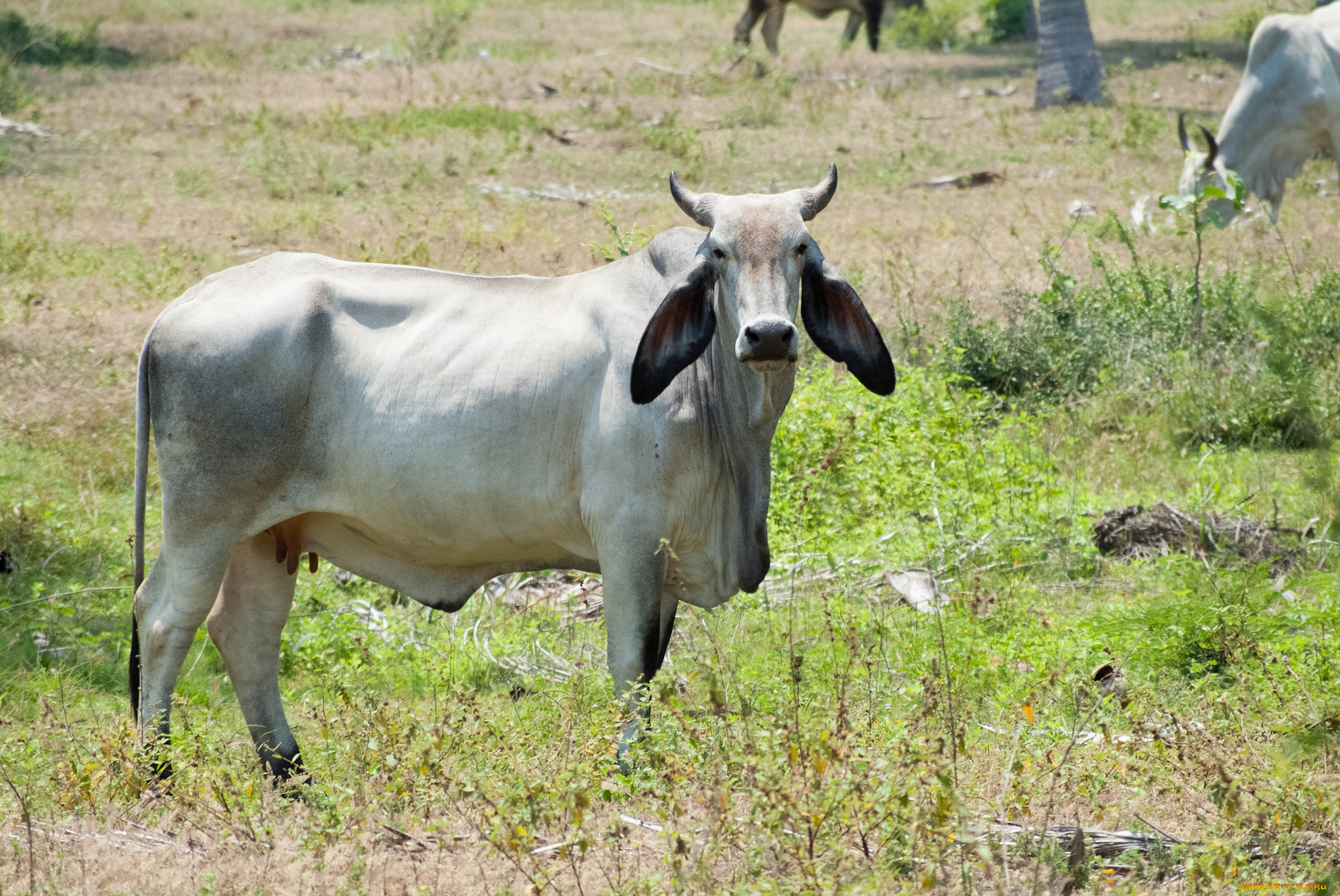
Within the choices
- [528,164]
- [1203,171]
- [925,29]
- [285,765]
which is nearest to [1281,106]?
[1203,171]

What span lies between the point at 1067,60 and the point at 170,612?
1386cm

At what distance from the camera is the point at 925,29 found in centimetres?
2186

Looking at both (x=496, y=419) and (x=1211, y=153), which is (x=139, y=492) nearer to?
(x=496, y=419)

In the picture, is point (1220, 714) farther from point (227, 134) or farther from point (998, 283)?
point (227, 134)

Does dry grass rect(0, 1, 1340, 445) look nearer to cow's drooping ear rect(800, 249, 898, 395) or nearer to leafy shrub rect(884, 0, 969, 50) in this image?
leafy shrub rect(884, 0, 969, 50)

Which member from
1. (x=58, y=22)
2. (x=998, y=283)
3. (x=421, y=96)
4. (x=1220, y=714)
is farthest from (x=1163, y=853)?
(x=58, y=22)

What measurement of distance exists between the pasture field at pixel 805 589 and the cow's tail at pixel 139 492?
226 mm

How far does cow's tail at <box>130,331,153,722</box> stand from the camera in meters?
4.04

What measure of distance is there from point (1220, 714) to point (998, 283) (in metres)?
5.29

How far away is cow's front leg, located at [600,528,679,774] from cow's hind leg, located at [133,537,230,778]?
121 centimetres

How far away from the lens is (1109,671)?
4520 millimetres

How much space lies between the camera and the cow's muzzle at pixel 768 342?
3.35 m

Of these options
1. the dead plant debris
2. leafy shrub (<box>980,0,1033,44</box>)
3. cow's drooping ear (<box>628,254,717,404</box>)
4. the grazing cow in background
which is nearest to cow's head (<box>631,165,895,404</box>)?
cow's drooping ear (<box>628,254,717,404</box>)

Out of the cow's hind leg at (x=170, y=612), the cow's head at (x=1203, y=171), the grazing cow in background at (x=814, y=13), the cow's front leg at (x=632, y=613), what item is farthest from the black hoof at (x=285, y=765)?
the grazing cow in background at (x=814, y=13)
